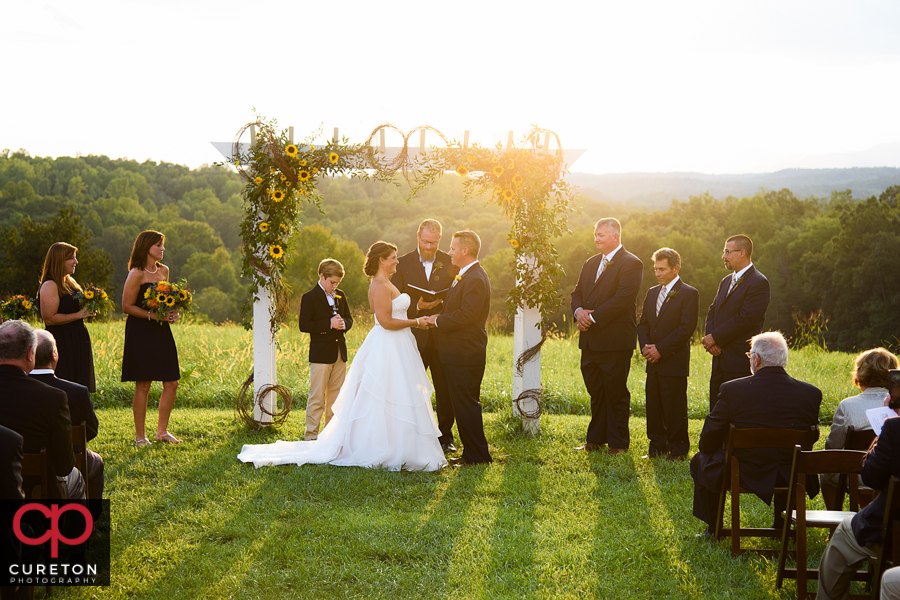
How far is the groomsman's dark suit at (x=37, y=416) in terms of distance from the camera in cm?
331

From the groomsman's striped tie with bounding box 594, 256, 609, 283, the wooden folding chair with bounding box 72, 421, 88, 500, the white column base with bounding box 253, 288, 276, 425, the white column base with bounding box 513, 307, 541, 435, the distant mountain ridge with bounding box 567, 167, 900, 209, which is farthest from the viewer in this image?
the distant mountain ridge with bounding box 567, 167, 900, 209

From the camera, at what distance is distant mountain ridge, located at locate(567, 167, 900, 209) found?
52969 millimetres

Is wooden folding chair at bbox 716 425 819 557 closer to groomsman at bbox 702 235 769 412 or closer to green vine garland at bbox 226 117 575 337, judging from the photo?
groomsman at bbox 702 235 769 412

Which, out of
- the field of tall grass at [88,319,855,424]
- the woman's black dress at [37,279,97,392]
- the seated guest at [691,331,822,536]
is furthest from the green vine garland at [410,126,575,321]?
the woman's black dress at [37,279,97,392]

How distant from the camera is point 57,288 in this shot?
6.04 metres

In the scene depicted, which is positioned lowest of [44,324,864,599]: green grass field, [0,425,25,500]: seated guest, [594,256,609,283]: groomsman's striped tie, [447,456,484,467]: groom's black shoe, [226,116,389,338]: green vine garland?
[447,456,484,467]: groom's black shoe

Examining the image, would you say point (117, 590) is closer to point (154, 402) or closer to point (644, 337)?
point (644, 337)

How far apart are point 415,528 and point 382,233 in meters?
38.3

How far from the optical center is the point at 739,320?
20.2 feet

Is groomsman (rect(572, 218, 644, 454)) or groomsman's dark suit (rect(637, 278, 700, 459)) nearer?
groomsman's dark suit (rect(637, 278, 700, 459))

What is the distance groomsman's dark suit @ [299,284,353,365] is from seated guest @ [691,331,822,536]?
12.3 feet

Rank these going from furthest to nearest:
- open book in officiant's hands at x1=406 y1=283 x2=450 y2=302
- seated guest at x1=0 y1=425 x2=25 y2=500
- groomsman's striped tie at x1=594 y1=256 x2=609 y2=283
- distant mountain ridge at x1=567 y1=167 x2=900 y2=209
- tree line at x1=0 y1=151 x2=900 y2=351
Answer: distant mountain ridge at x1=567 y1=167 x2=900 y2=209, tree line at x1=0 y1=151 x2=900 y2=351, open book in officiant's hands at x1=406 y1=283 x2=450 y2=302, groomsman's striped tie at x1=594 y1=256 x2=609 y2=283, seated guest at x1=0 y1=425 x2=25 y2=500

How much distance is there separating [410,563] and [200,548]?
1354mm

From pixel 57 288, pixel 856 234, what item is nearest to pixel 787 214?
pixel 856 234
